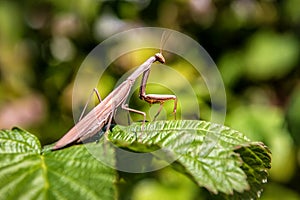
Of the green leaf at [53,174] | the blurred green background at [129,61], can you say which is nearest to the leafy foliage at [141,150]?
the green leaf at [53,174]

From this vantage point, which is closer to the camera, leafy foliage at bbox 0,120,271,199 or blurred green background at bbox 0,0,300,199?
leafy foliage at bbox 0,120,271,199

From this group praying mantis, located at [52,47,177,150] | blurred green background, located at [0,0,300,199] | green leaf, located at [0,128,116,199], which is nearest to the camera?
green leaf, located at [0,128,116,199]

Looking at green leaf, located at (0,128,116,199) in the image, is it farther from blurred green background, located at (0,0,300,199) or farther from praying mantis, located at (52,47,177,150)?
blurred green background, located at (0,0,300,199)

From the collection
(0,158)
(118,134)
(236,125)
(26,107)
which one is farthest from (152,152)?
(26,107)

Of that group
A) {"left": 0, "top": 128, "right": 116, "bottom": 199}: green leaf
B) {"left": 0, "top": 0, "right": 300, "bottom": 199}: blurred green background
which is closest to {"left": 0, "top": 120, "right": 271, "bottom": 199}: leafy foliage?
{"left": 0, "top": 128, "right": 116, "bottom": 199}: green leaf

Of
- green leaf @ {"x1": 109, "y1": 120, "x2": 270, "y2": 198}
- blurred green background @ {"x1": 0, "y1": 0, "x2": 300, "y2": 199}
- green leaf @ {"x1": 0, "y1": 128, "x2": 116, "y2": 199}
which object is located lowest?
blurred green background @ {"x1": 0, "y1": 0, "x2": 300, "y2": 199}

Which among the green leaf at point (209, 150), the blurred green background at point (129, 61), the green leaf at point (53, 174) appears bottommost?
the blurred green background at point (129, 61)

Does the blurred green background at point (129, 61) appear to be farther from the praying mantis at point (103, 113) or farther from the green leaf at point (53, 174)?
the green leaf at point (53, 174)

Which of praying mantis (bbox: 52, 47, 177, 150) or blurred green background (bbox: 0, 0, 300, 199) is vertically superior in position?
praying mantis (bbox: 52, 47, 177, 150)

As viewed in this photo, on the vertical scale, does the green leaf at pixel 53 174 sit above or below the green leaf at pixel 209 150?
above
